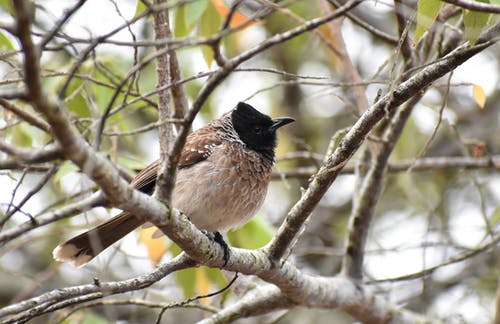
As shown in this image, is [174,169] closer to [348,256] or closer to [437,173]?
[348,256]

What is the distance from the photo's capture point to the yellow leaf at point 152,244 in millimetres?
5211

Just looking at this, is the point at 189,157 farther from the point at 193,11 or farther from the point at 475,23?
the point at 475,23

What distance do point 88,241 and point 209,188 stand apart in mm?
879

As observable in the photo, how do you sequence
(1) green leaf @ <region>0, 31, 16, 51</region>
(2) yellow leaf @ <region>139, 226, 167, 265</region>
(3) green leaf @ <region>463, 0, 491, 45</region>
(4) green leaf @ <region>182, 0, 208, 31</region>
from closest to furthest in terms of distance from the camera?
1. (3) green leaf @ <region>463, 0, 491, 45</region>
2. (1) green leaf @ <region>0, 31, 16, 51</region>
3. (4) green leaf @ <region>182, 0, 208, 31</region>
4. (2) yellow leaf @ <region>139, 226, 167, 265</region>

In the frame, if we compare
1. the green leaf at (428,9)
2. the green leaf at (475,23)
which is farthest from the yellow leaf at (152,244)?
the green leaf at (475,23)

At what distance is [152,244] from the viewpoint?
5266 millimetres

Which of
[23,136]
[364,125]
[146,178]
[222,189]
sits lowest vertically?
[364,125]

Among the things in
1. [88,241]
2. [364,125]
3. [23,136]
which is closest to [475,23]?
[364,125]

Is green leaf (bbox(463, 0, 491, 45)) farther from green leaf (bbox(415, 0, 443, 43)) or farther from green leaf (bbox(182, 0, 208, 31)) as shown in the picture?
green leaf (bbox(182, 0, 208, 31))

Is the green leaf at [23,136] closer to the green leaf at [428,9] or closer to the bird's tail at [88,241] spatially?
the bird's tail at [88,241]

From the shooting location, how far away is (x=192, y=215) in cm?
471

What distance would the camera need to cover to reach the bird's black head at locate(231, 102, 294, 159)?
5285 millimetres

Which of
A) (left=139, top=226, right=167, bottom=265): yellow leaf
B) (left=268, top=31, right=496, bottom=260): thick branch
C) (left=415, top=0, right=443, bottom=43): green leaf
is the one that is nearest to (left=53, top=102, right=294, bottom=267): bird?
(left=139, top=226, right=167, bottom=265): yellow leaf

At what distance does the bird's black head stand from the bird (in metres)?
0.04
